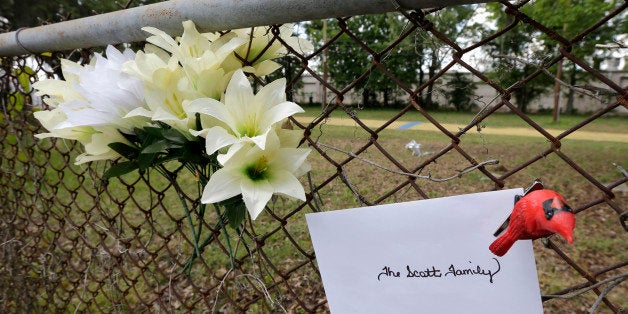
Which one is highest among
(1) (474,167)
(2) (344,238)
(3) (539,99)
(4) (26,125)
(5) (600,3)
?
(3) (539,99)

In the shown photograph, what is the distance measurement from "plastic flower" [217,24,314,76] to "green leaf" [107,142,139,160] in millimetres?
257

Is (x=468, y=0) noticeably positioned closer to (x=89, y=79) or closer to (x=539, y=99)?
(x=89, y=79)

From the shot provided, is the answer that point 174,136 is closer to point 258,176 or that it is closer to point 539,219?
point 258,176

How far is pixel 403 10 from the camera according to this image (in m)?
0.63

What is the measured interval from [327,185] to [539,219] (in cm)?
75

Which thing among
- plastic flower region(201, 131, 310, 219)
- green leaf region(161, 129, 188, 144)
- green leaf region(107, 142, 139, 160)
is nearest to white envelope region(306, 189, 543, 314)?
plastic flower region(201, 131, 310, 219)

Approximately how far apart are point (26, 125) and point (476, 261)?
68.1 inches

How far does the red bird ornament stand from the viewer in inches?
18.9

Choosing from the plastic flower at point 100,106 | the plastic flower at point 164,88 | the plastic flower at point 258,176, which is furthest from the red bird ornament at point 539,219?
the plastic flower at point 100,106

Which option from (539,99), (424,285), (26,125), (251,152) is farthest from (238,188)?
(539,99)

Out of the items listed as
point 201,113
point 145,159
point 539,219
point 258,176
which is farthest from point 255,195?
point 539,219

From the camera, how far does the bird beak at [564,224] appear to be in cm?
47

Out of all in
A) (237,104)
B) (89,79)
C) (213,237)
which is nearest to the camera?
(237,104)

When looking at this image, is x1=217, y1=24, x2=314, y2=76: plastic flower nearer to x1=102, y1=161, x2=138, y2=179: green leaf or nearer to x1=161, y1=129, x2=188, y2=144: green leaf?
x1=161, y1=129, x2=188, y2=144: green leaf
